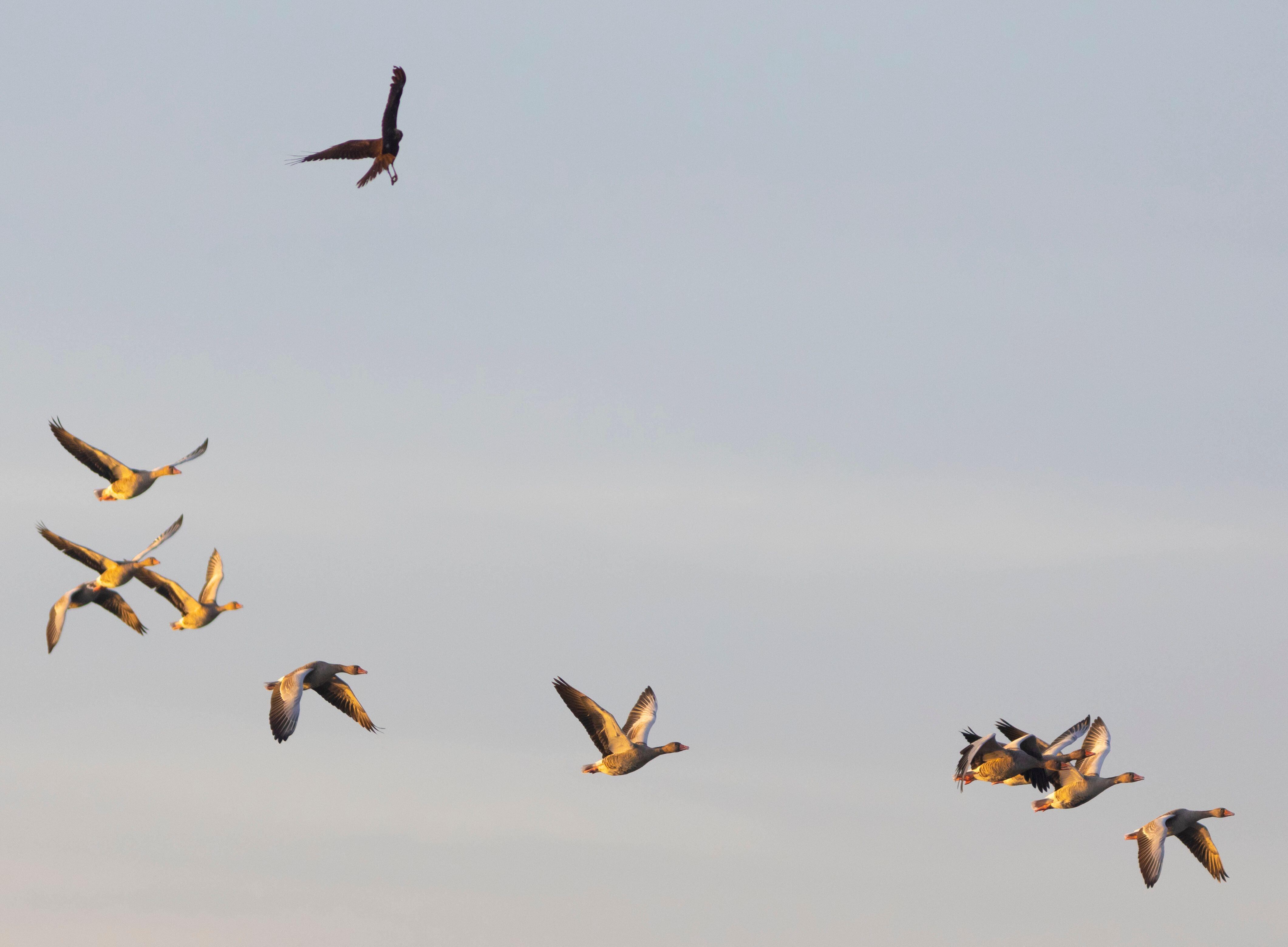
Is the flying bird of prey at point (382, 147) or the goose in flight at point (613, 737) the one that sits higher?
the flying bird of prey at point (382, 147)

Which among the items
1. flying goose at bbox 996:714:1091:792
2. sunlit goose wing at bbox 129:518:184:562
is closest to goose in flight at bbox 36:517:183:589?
sunlit goose wing at bbox 129:518:184:562

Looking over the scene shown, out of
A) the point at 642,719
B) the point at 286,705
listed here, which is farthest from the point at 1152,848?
the point at 286,705

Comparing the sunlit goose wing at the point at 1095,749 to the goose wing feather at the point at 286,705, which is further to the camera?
the sunlit goose wing at the point at 1095,749

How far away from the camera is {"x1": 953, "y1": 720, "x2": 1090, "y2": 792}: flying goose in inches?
2302

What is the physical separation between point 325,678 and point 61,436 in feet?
31.9

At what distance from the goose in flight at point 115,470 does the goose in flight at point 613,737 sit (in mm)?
12251

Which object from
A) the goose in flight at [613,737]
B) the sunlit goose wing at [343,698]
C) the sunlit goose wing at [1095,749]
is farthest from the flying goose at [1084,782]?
the sunlit goose wing at [343,698]

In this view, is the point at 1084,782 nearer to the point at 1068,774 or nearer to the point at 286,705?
the point at 1068,774

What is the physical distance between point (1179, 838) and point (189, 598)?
28.6 meters

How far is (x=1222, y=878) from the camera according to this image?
56094 mm

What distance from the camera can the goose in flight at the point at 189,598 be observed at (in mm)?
59344

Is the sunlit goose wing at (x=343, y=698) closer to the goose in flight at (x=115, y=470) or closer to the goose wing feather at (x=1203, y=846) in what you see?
the goose in flight at (x=115, y=470)

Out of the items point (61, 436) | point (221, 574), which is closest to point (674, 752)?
point (221, 574)

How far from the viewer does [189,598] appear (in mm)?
59719
